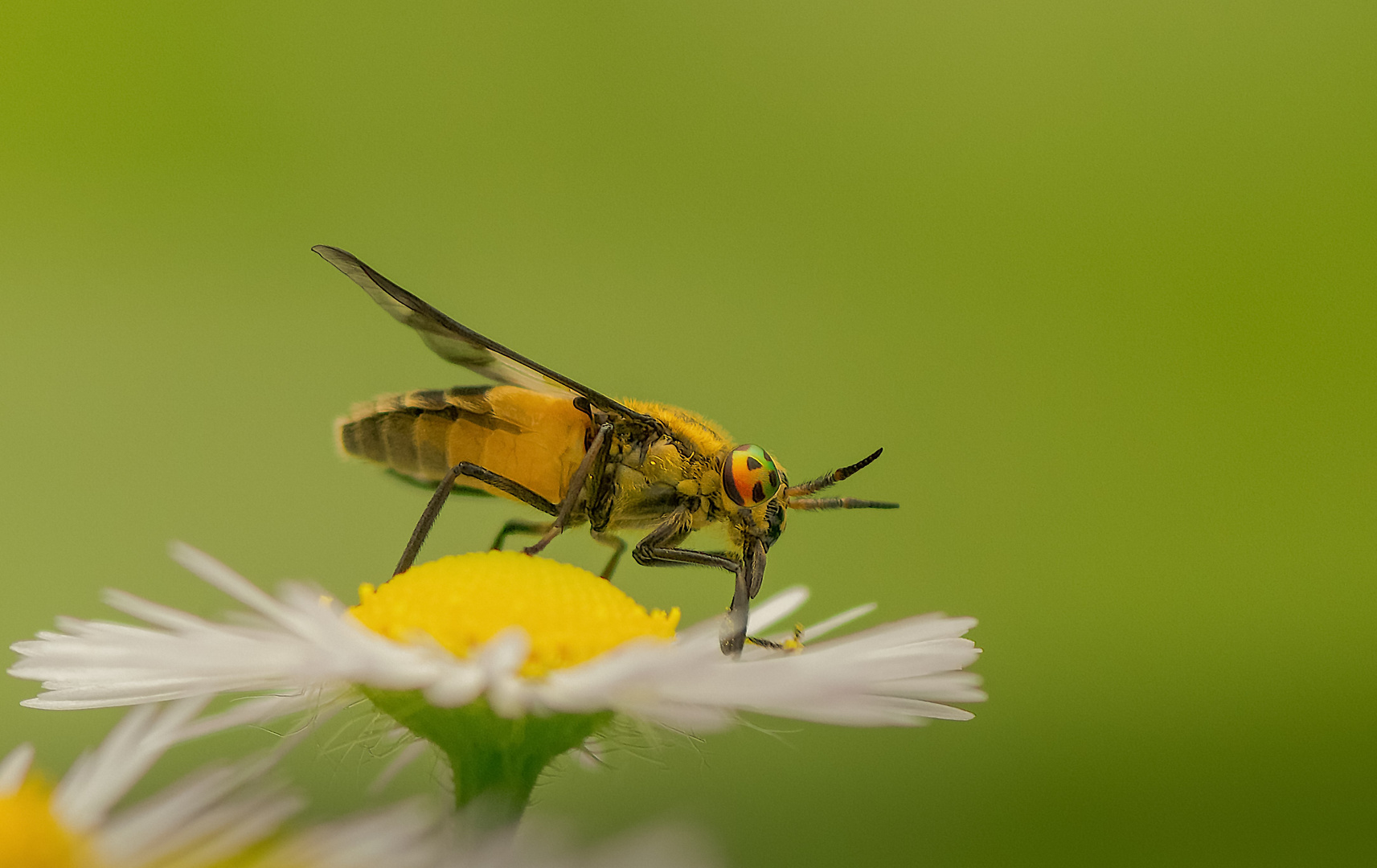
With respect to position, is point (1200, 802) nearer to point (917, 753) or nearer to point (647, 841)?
point (917, 753)

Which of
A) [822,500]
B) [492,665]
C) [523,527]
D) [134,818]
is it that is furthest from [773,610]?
[134,818]

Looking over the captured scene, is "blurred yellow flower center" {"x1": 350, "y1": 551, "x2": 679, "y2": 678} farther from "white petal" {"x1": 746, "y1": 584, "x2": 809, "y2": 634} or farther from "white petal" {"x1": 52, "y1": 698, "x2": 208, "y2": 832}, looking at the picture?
"white petal" {"x1": 746, "y1": 584, "x2": 809, "y2": 634}

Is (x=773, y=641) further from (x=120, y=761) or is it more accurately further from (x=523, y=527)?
(x=120, y=761)

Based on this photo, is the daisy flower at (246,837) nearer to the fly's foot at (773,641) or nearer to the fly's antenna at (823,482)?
the fly's foot at (773,641)

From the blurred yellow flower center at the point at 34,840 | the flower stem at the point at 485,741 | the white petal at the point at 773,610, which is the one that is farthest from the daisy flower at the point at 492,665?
the white petal at the point at 773,610

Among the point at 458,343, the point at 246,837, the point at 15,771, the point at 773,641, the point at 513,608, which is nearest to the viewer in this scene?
the point at 246,837

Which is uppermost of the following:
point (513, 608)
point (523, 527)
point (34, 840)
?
point (523, 527)

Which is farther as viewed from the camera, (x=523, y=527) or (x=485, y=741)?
(x=523, y=527)
